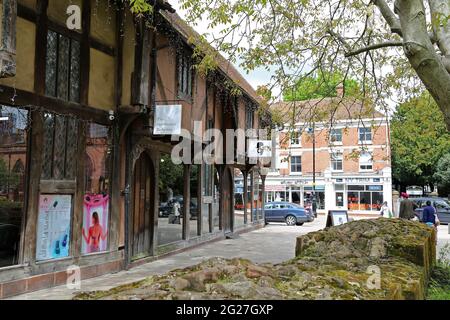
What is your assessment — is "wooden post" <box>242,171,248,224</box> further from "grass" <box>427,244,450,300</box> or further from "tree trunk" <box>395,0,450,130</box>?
"tree trunk" <box>395,0,450,130</box>

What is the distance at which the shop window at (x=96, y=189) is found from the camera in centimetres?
958

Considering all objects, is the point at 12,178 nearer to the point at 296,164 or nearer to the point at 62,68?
the point at 62,68

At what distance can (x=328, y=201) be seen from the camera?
42500mm

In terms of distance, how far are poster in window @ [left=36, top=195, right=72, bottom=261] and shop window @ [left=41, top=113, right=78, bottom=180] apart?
486 mm

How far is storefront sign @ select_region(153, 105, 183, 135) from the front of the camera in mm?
10531

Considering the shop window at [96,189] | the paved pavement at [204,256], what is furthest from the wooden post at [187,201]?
the shop window at [96,189]

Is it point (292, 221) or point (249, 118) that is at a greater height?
point (249, 118)

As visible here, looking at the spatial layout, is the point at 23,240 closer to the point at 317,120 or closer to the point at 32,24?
the point at 32,24

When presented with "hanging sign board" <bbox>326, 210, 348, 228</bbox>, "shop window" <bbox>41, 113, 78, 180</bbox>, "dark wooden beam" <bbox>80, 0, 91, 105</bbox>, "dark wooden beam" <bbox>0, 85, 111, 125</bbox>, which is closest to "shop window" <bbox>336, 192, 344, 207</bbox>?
"hanging sign board" <bbox>326, 210, 348, 228</bbox>

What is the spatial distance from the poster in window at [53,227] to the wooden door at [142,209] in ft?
8.50

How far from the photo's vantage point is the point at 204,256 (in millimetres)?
13055

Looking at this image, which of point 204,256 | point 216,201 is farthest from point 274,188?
point 204,256

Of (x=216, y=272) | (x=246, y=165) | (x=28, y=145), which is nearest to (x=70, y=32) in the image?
(x=28, y=145)

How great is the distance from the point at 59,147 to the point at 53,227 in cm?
165
